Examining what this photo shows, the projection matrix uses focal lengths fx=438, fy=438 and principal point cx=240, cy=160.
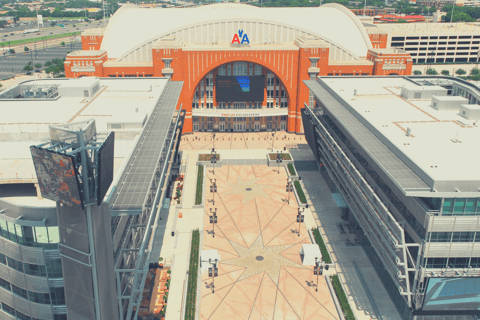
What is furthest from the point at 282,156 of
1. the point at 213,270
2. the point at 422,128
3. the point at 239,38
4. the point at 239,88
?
the point at 213,270

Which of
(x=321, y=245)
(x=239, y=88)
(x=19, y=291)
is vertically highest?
(x=239, y=88)

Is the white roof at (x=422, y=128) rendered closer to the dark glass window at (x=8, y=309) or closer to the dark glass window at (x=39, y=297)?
the dark glass window at (x=39, y=297)

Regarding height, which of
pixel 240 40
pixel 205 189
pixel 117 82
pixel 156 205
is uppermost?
pixel 240 40

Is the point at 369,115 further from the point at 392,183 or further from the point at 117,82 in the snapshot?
the point at 117,82

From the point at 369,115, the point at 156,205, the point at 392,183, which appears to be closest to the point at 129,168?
the point at 156,205

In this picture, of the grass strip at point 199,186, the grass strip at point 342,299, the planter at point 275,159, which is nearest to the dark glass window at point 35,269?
the grass strip at point 342,299

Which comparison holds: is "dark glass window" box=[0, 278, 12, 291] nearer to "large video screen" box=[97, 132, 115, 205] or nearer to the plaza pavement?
"large video screen" box=[97, 132, 115, 205]

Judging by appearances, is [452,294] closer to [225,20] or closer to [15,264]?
[15,264]
